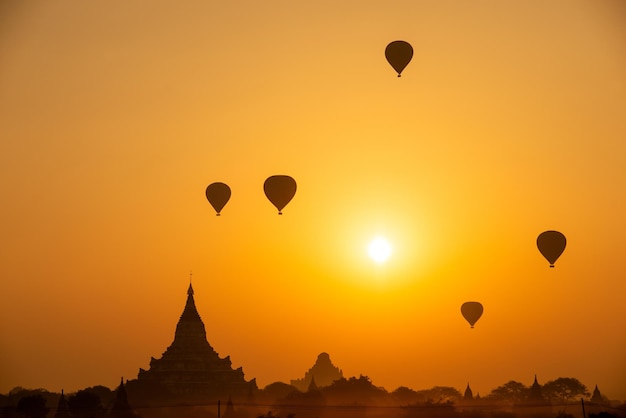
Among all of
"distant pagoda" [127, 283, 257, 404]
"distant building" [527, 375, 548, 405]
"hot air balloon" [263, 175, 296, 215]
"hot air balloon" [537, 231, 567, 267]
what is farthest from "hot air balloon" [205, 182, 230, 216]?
"distant building" [527, 375, 548, 405]

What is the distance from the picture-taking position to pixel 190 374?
5989 inches

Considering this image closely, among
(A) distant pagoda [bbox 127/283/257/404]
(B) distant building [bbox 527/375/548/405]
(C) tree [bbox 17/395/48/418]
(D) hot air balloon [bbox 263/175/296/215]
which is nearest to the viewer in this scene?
(D) hot air balloon [bbox 263/175/296/215]

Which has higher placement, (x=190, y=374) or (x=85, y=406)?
(x=190, y=374)

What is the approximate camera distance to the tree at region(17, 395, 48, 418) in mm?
108312

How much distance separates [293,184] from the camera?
81.8 metres

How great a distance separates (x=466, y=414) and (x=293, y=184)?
55.8 meters

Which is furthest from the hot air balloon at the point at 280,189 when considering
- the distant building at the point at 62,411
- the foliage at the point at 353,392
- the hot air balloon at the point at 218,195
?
the foliage at the point at 353,392

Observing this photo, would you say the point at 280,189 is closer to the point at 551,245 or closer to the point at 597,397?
the point at 551,245

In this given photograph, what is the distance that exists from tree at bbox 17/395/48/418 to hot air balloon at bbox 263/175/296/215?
1511 inches

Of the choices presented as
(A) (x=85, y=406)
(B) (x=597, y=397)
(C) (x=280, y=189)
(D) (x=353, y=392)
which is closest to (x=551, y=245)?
(C) (x=280, y=189)

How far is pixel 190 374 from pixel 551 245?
77.2 meters

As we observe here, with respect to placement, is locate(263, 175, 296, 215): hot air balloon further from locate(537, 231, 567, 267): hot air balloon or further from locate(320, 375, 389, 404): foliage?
locate(320, 375, 389, 404): foliage

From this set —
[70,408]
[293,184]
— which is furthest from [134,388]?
[293,184]

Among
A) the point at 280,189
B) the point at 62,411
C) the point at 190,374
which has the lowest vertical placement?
the point at 62,411
